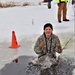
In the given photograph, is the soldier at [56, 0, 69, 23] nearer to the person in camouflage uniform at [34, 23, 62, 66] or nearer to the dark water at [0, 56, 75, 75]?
the dark water at [0, 56, 75, 75]

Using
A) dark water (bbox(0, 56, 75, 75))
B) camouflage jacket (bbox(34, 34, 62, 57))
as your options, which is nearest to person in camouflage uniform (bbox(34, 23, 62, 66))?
camouflage jacket (bbox(34, 34, 62, 57))

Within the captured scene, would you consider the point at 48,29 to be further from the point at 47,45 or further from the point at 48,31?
the point at 47,45

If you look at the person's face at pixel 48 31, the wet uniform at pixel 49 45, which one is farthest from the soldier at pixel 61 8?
the person's face at pixel 48 31

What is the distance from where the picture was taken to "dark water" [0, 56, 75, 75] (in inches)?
233

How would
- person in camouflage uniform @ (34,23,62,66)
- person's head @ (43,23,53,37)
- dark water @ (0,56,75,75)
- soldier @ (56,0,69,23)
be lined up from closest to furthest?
dark water @ (0,56,75,75), person's head @ (43,23,53,37), person in camouflage uniform @ (34,23,62,66), soldier @ (56,0,69,23)

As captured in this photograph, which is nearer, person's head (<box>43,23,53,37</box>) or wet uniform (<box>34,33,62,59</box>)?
person's head (<box>43,23,53,37</box>)

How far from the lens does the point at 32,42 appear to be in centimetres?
938

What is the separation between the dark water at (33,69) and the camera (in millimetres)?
5910

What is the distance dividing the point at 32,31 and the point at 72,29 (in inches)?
60.3

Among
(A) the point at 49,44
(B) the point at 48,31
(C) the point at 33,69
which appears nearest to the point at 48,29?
(B) the point at 48,31

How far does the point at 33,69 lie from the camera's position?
6160 mm

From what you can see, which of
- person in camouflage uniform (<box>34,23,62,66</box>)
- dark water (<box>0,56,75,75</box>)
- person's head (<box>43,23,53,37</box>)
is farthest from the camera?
person in camouflage uniform (<box>34,23,62,66</box>)

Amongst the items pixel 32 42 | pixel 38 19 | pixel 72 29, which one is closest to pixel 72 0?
pixel 38 19

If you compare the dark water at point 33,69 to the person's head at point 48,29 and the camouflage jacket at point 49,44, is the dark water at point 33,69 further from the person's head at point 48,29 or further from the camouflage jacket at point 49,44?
the person's head at point 48,29
